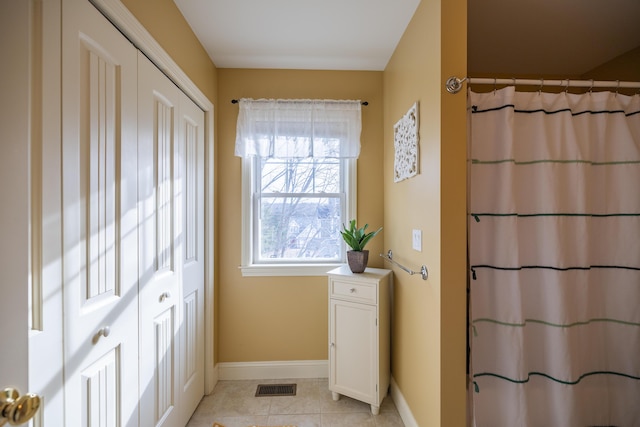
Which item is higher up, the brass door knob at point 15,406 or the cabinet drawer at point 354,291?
the brass door knob at point 15,406

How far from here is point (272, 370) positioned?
7.51 feet

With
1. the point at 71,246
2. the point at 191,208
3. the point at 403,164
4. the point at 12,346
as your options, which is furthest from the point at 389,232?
the point at 12,346

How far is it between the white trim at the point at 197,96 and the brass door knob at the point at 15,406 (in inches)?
46.9

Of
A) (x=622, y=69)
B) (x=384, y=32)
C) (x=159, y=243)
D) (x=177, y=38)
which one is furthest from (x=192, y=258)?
(x=622, y=69)

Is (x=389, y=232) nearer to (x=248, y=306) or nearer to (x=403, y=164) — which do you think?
(x=403, y=164)

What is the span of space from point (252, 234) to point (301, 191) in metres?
0.52

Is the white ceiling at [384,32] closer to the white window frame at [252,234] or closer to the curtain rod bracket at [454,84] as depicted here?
the curtain rod bracket at [454,84]

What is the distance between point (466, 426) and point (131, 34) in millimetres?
2328

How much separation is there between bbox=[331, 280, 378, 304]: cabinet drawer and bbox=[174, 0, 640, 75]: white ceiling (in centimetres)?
164

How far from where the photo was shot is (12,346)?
61 centimetres

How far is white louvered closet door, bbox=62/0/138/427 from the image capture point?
35.5 inches

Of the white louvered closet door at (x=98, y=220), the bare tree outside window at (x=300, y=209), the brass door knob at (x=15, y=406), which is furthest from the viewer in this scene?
the bare tree outside window at (x=300, y=209)

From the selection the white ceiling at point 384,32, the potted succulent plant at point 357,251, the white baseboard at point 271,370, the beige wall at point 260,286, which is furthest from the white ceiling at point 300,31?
the white baseboard at point 271,370

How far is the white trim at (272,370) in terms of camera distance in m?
2.28
